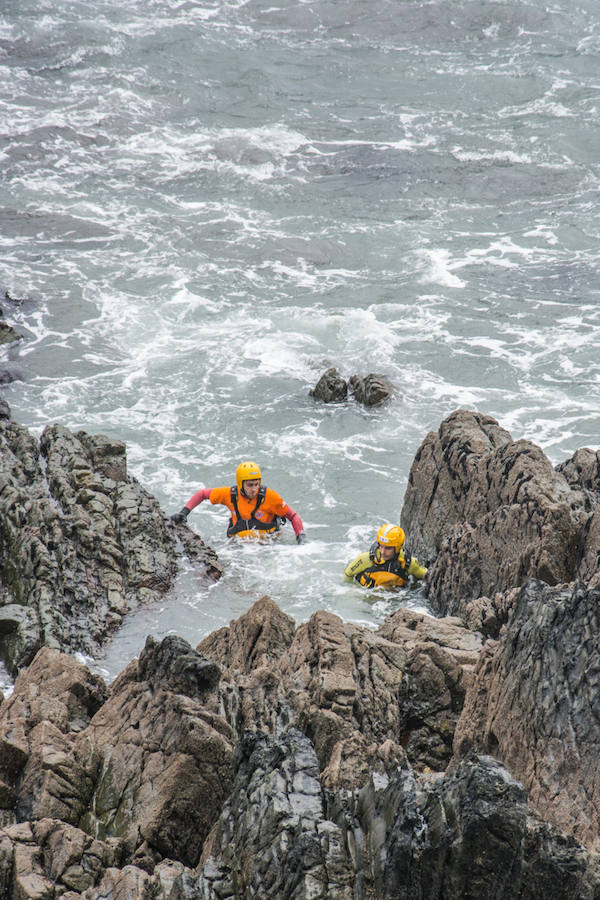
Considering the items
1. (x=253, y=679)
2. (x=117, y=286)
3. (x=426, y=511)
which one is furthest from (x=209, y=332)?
(x=253, y=679)

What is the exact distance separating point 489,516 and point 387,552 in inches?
89.8

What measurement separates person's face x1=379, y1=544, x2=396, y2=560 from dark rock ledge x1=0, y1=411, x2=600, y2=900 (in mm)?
3216

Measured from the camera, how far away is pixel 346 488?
63.1ft

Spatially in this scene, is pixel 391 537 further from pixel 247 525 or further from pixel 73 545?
pixel 73 545

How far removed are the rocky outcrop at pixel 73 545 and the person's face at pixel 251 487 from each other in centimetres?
142

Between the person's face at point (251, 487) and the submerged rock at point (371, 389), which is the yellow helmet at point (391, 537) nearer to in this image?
the person's face at point (251, 487)

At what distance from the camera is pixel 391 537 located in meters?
14.6

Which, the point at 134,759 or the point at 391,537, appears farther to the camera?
the point at 391,537

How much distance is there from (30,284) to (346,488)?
13999 mm

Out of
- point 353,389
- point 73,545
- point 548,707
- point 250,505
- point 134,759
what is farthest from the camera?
point 353,389

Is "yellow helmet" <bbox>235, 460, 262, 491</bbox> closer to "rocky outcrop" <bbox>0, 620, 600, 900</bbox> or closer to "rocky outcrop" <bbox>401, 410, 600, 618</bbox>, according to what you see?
"rocky outcrop" <bbox>401, 410, 600, 618</bbox>

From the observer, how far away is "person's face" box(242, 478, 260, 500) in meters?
16.9

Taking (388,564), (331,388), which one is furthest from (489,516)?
(331,388)

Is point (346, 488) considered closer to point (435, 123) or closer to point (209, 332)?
point (209, 332)
